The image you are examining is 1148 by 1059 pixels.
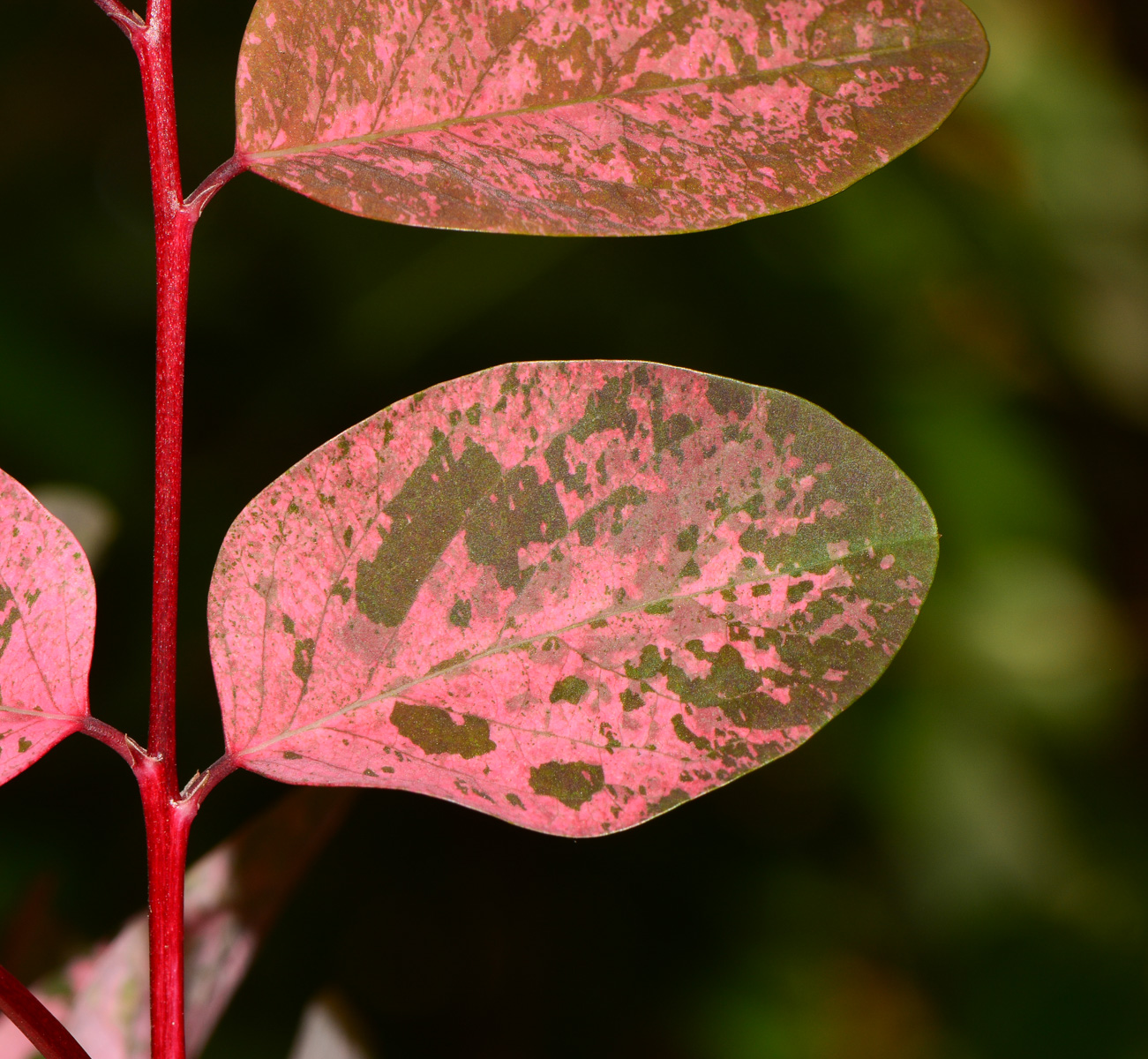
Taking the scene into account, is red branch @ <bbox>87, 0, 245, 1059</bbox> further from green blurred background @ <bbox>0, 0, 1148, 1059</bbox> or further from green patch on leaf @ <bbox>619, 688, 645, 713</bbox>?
green blurred background @ <bbox>0, 0, 1148, 1059</bbox>

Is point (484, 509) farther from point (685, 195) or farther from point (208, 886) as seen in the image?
point (208, 886)

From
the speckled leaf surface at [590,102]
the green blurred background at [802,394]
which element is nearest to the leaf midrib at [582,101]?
the speckled leaf surface at [590,102]

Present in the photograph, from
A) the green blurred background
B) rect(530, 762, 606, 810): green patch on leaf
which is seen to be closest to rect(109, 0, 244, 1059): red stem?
rect(530, 762, 606, 810): green patch on leaf

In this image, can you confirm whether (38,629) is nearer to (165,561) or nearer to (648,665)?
(165,561)

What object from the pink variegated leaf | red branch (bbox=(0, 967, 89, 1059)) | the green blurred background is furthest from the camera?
the green blurred background

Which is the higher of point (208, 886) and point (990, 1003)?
point (208, 886)

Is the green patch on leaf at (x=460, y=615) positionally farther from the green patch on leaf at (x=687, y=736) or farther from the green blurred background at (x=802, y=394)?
the green blurred background at (x=802, y=394)

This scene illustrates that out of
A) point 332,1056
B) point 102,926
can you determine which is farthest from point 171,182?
point 102,926
